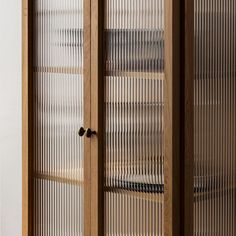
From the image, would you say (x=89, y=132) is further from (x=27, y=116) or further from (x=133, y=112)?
(x=27, y=116)

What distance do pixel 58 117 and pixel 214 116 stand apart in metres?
0.76

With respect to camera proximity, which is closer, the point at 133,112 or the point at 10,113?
the point at 133,112

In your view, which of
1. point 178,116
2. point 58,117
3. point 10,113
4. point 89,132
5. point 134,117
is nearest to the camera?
point 178,116

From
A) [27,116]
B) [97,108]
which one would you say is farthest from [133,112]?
[27,116]

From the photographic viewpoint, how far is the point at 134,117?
2934 millimetres

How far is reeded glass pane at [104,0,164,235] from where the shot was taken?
283 cm

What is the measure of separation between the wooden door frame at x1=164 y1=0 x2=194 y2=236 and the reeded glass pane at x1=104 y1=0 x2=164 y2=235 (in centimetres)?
5

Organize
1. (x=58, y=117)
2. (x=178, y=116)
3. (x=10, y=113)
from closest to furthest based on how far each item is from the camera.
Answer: (x=178, y=116), (x=58, y=117), (x=10, y=113)

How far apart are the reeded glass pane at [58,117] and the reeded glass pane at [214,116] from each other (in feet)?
1.86

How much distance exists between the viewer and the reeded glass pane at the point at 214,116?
280cm

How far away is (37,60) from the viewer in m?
3.36

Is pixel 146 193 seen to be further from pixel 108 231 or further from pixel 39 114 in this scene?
pixel 39 114

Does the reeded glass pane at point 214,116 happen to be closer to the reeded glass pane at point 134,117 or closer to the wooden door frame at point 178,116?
the wooden door frame at point 178,116

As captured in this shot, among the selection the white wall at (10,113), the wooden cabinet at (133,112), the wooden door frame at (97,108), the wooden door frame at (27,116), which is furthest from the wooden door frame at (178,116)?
the white wall at (10,113)
